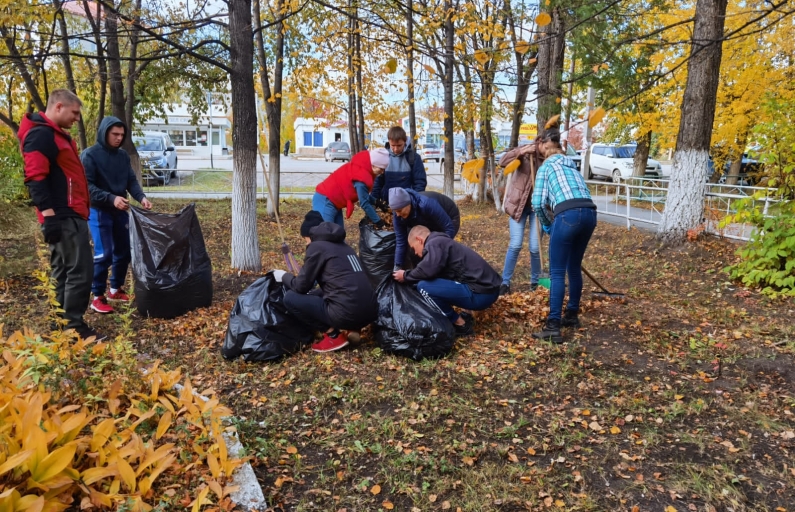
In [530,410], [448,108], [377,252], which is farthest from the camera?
[448,108]

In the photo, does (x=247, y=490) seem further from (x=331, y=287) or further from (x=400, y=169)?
(x=400, y=169)

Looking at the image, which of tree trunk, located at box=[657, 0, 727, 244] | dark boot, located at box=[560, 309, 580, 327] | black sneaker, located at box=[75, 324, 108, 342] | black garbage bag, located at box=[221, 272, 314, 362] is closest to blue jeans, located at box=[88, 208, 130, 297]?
black sneaker, located at box=[75, 324, 108, 342]

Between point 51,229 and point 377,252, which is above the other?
point 51,229

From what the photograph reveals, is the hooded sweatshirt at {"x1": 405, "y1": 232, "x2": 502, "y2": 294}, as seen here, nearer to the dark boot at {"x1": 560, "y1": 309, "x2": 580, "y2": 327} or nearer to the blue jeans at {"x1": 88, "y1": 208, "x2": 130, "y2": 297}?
the dark boot at {"x1": 560, "y1": 309, "x2": 580, "y2": 327}

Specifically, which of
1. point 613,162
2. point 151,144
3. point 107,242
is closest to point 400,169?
point 107,242

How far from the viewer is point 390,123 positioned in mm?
13414

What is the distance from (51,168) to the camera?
340cm

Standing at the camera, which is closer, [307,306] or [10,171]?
[307,306]

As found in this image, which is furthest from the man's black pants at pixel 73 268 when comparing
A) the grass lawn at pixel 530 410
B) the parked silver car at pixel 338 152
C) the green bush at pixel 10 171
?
the parked silver car at pixel 338 152

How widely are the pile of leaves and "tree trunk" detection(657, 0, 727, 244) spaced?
19.1ft

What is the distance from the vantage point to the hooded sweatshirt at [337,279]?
3.35 m

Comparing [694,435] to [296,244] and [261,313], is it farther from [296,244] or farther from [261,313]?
[296,244]

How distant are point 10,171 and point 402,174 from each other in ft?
21.1

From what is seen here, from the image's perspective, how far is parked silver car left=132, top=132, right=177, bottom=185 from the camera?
603 inches
